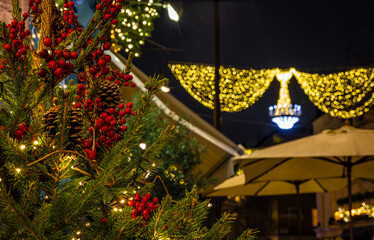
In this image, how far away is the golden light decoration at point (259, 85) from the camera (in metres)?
11.5

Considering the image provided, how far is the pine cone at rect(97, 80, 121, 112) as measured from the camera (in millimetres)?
2152

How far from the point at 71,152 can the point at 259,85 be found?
10656mm

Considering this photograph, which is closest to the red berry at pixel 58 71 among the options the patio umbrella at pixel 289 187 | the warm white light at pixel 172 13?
the warm white light at pixel 172 13

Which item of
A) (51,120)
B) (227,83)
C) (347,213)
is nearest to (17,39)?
(51,120)

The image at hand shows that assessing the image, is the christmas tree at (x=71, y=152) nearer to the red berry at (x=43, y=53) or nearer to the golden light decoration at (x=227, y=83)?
the red berry at (x=43, y=53)

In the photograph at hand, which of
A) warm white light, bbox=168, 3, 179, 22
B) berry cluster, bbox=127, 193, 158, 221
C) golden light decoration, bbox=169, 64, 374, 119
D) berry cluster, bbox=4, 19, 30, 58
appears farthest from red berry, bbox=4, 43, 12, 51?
golden light decoration, bbox=169, 64, 374, 119

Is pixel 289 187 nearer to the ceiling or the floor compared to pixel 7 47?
nearer to the ceiling

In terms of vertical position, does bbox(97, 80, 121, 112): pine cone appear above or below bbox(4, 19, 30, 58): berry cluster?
below

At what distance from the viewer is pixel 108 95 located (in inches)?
84.9

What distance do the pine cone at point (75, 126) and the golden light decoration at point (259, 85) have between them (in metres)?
9.41

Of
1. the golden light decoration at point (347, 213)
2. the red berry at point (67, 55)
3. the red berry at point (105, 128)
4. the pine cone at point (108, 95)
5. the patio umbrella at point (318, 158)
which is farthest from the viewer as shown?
the golden light decoration at point (347, 213)

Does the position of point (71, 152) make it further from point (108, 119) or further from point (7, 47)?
point (7, 47)

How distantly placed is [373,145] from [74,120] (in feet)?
18.5

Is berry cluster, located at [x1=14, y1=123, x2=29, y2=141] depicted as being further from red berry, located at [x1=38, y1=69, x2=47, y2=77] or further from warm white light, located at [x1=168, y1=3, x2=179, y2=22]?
warm white light, located at [x1=168, y1=3, x2=179, y2=22]
